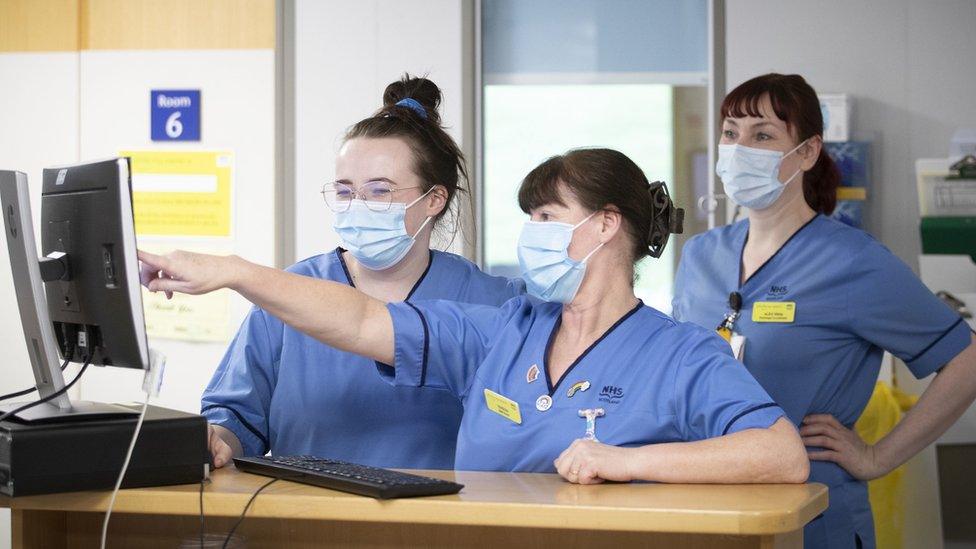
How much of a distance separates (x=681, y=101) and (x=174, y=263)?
2514 mm

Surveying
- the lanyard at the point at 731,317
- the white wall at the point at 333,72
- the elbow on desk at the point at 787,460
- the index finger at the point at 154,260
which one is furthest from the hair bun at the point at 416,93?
the white wall at the point at 333,72

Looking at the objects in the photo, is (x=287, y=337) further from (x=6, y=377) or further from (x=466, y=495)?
(x=6, y=377)

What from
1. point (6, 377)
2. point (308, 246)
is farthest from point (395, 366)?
point (6, 377)

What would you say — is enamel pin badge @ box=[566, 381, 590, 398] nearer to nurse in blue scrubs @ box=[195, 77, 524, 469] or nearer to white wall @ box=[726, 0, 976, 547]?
nurse in blue scrubs @ box=[195, 77, 524, 469]

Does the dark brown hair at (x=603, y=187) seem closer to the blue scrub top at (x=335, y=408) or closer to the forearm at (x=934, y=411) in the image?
the blue scrub top at (x=335, y=408)

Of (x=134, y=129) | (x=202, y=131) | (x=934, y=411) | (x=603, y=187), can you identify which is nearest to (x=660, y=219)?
(x=603, y=187)

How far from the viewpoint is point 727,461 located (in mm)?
1493

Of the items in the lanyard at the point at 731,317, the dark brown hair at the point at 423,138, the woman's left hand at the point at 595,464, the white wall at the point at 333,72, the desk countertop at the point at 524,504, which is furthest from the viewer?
the white wall at the point at 333,72

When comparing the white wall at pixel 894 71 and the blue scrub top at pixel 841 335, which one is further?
the white wall at pixel 894 71

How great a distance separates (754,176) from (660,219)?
549 millimetres

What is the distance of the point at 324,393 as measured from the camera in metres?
2.04

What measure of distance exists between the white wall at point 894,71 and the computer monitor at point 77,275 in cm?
264

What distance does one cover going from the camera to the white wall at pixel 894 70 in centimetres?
346

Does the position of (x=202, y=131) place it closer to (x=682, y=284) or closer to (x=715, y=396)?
(x=682, y=284)
